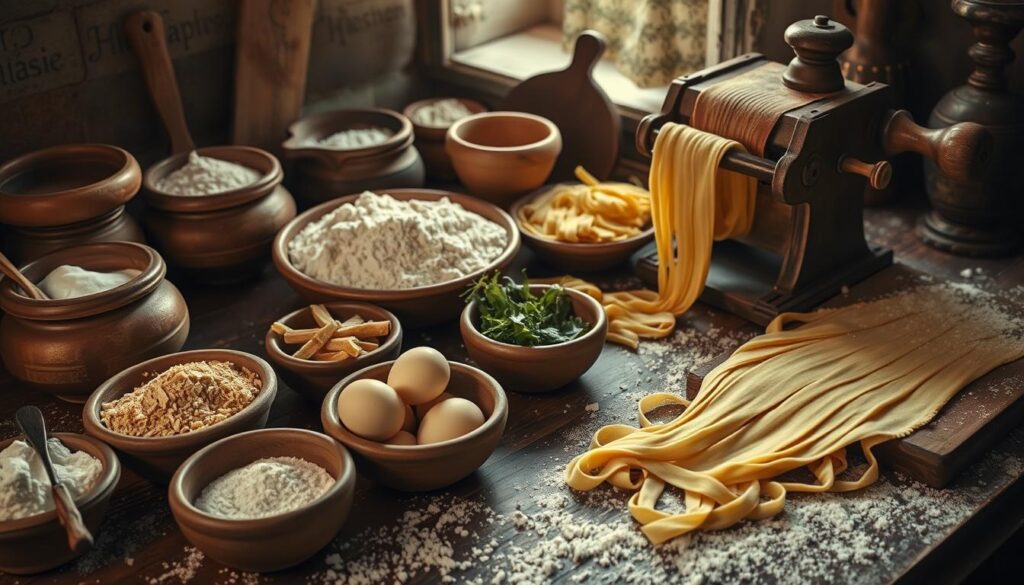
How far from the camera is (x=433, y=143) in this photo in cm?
275

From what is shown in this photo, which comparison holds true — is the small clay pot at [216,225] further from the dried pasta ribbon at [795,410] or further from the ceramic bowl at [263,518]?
the dried pasta ribbon at [795,410]

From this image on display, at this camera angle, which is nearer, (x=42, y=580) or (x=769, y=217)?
(x=42, y=580)

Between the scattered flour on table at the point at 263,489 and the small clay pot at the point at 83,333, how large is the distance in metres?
0.41

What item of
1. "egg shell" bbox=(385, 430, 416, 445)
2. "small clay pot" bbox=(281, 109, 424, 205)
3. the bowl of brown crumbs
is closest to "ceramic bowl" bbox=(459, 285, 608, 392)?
"egg shell" bbox=(385, 430, 416, 445)

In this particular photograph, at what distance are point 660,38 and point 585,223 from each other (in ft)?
2.13

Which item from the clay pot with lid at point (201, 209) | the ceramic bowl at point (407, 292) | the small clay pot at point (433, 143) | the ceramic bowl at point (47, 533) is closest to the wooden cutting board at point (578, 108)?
the small clay pot at point (433, 143)

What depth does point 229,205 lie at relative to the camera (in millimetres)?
2250

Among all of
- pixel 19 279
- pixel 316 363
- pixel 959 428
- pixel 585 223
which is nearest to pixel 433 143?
pixel 585 223

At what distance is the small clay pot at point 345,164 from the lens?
2.49 metres

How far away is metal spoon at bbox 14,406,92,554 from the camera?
1483 mm

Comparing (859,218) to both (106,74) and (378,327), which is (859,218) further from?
(106,74)

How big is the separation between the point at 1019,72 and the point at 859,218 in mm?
484

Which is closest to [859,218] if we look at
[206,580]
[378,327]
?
[378,327]

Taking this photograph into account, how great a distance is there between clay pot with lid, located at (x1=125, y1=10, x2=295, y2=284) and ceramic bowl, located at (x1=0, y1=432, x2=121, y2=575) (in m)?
0.70
